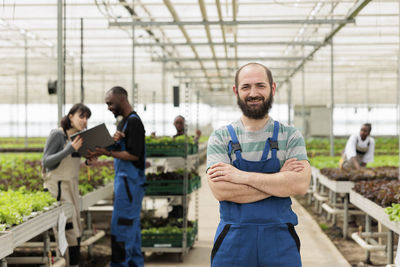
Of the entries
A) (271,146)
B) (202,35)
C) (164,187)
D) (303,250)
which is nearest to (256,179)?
(271,146)

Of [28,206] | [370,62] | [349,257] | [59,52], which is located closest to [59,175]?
[28,206]

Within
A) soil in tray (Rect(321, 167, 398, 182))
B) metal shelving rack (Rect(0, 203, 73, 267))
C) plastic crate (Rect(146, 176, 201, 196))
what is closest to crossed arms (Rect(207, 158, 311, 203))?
metal shelving rack (Rect(0, 203, 73, 267))

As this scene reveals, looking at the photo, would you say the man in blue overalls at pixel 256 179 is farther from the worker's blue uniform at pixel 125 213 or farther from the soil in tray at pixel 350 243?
the soil in tray at pixel 350 243

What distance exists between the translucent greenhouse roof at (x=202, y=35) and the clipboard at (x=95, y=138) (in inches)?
46.0


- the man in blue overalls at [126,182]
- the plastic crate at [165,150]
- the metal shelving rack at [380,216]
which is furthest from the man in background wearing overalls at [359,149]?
the man in blue overalls at [126,182]

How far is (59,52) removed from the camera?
529 centimetres

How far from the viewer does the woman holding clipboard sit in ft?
14.6

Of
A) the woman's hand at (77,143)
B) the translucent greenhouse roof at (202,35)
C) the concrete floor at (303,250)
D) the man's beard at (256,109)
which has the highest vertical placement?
the translucent greenhouse roof at (202,35)

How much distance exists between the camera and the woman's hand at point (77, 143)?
423 centimetres

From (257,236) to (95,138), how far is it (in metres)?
2.37

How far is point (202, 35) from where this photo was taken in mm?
11672

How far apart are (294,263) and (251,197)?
0.32m

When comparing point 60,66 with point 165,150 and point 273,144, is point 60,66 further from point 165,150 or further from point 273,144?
point 273,144

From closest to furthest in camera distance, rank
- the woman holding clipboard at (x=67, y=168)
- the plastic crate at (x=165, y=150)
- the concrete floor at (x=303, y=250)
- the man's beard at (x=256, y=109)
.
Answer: the man's beard at (x=256, y=109) → the woman holding clipboard at (x=67, y=168) → the concrete floor at (x=303, y=250) → the plastic crate at (x=165, y=150)
